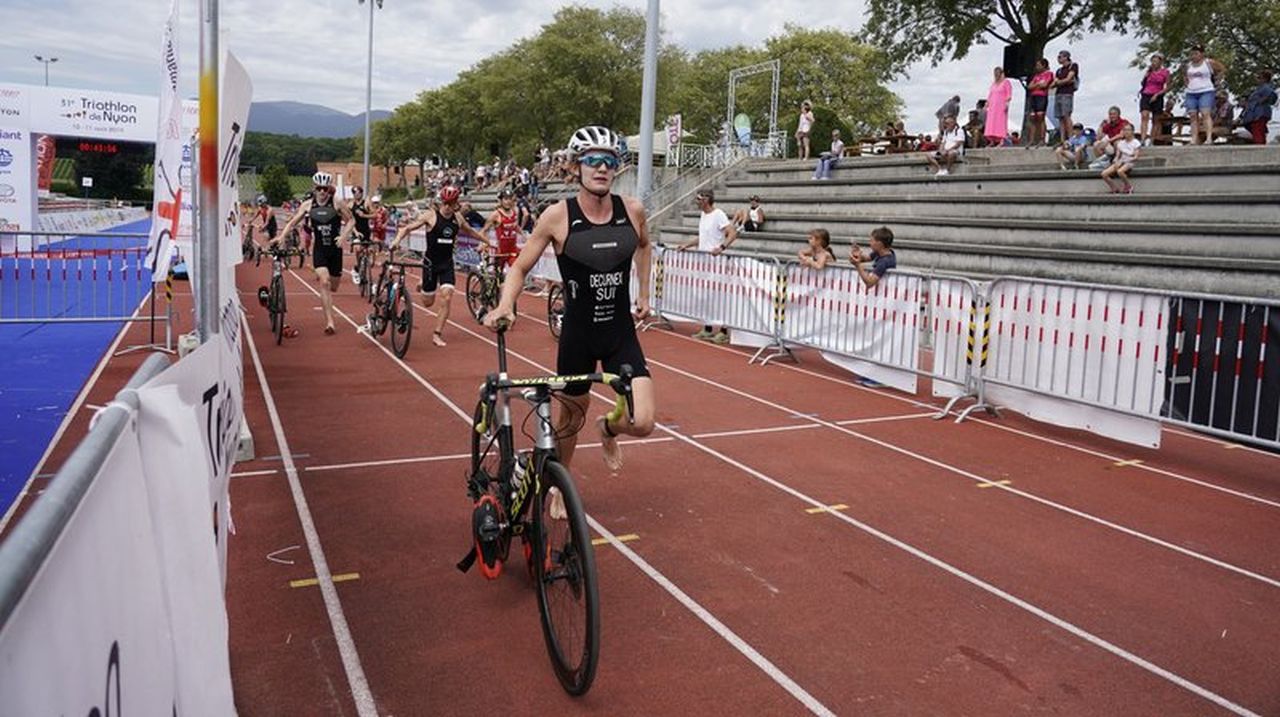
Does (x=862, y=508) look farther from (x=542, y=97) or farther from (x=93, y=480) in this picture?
(x=542, y=97)

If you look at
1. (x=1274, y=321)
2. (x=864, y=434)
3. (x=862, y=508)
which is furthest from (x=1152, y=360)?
(x=862, y=508)

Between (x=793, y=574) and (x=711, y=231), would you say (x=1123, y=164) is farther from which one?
(x=793, y=574)

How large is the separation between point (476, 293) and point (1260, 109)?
1306 cm

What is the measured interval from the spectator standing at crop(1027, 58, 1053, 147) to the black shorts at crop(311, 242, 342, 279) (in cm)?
1379

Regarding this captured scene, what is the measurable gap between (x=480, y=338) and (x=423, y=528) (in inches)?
315

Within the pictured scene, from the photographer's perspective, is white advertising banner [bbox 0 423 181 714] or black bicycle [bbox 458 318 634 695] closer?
white advertising banner [bbox 0 423 181 714]

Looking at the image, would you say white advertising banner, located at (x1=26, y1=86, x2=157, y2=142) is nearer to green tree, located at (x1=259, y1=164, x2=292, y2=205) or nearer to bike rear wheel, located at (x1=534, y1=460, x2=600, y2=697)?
bike rear wheel, located at (x1=534, y1=460, x2=600, y2=697)

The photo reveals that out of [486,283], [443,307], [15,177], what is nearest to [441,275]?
[443,307]

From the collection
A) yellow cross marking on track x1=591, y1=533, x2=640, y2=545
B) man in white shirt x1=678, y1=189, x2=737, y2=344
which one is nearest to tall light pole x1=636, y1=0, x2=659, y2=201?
man in white shirt x1=678, y1=189, x2=737, y2=344

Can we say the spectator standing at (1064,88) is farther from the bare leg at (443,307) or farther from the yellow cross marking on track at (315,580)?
the yellow cross marking on track at (315,580)

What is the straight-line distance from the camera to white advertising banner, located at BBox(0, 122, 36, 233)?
949 inches

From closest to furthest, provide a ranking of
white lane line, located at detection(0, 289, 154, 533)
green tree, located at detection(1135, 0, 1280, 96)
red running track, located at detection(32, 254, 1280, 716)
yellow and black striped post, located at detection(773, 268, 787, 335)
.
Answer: red running track, located at detection(32, 254, 1280, 716)
white lane line, located at detection(0, 289, 154, 533)
yellow and black striped post, located at detection(773, 268, 787, 335)
green tree, located at detection(1135, 0, 1280, 96)

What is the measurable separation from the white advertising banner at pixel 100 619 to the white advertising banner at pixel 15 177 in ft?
87.7

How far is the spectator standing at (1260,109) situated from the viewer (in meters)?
14.8
